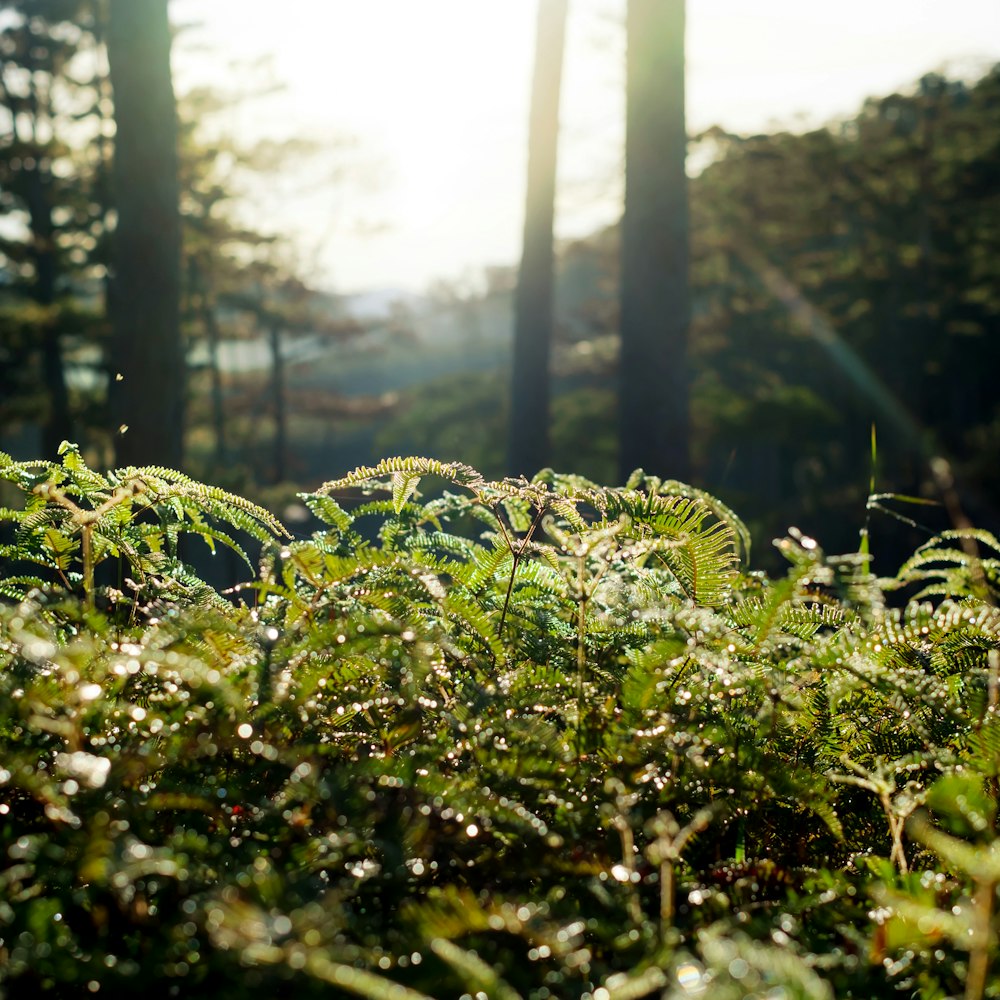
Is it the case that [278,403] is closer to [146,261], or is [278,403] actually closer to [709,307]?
[709,307]

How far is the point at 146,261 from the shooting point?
18.5ft

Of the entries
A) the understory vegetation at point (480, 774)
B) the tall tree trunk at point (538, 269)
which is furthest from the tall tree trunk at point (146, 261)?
the tall tree trunk at point (538, 269)

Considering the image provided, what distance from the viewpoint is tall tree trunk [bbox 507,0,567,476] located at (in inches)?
406

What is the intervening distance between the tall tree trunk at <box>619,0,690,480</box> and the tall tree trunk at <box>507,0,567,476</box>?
11.1 feet

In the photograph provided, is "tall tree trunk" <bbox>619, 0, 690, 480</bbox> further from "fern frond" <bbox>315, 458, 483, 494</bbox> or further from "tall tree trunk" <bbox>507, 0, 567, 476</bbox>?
"fern frond" <bbox>315, 458, 483, 494</bbox>

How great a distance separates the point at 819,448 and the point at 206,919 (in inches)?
1071

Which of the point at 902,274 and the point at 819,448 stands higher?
the point at 902,274

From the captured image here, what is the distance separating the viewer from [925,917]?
91 centimetres

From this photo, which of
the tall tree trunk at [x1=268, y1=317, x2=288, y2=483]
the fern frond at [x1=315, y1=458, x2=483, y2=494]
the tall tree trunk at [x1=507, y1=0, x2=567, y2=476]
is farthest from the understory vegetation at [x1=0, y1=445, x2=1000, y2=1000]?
the tall tree trunk at [x1=268, y1=317, x2=288, y2=483]

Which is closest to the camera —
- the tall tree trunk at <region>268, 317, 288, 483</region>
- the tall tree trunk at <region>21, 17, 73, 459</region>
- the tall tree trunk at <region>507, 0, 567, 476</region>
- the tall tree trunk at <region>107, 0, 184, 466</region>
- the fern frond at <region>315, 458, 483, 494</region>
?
the fern frond at <region>315, 458, 483, 494</region>

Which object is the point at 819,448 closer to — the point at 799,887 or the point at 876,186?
the point at 876,186

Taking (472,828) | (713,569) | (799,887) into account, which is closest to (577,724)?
(472,828)

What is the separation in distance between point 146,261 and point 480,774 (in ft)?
16.5

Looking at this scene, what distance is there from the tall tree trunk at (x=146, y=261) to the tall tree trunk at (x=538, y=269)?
5.31m
